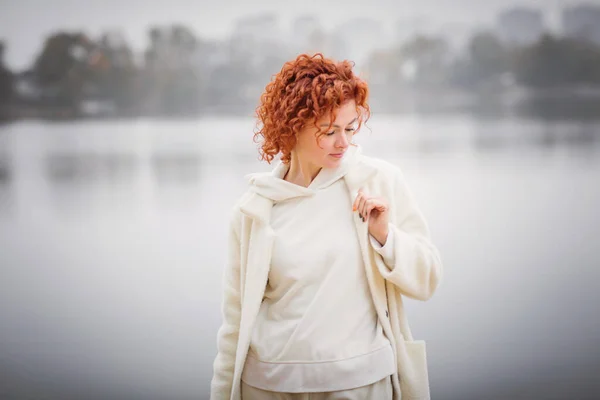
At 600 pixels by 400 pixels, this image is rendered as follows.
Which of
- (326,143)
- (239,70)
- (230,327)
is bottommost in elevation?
(230,327)

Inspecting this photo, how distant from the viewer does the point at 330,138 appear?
1.45 m

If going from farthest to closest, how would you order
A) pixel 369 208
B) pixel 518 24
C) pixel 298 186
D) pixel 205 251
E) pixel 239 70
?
pixel 239 70 < pixel 518 24 < pixel 205 251 < pixel 298 186 < pixel 369 208

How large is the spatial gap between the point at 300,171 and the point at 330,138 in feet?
0.45

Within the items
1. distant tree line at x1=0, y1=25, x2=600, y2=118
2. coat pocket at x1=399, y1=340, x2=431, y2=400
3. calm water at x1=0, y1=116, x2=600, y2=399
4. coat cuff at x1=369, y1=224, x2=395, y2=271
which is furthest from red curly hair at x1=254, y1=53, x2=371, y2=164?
distant tree line at x1=0, y1=25, x2=600, y2=118

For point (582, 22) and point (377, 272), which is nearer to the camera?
point (377, 272)

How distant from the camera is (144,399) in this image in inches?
107

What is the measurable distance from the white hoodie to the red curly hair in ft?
0.40

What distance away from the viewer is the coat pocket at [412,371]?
1.54 meters

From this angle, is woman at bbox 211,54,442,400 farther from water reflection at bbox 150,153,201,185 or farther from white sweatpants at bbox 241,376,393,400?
water reflection at bbox 150,153,201,185

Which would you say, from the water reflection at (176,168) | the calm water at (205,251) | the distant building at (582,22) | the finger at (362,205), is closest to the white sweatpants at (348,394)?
the finger at (362,205)

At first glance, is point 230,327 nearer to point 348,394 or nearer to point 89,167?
point 348,394

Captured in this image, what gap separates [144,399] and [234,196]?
0.90m

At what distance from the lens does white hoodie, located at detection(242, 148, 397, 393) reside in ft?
4.76

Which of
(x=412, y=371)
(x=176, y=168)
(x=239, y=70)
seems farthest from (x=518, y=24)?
(x=412, y=371)
